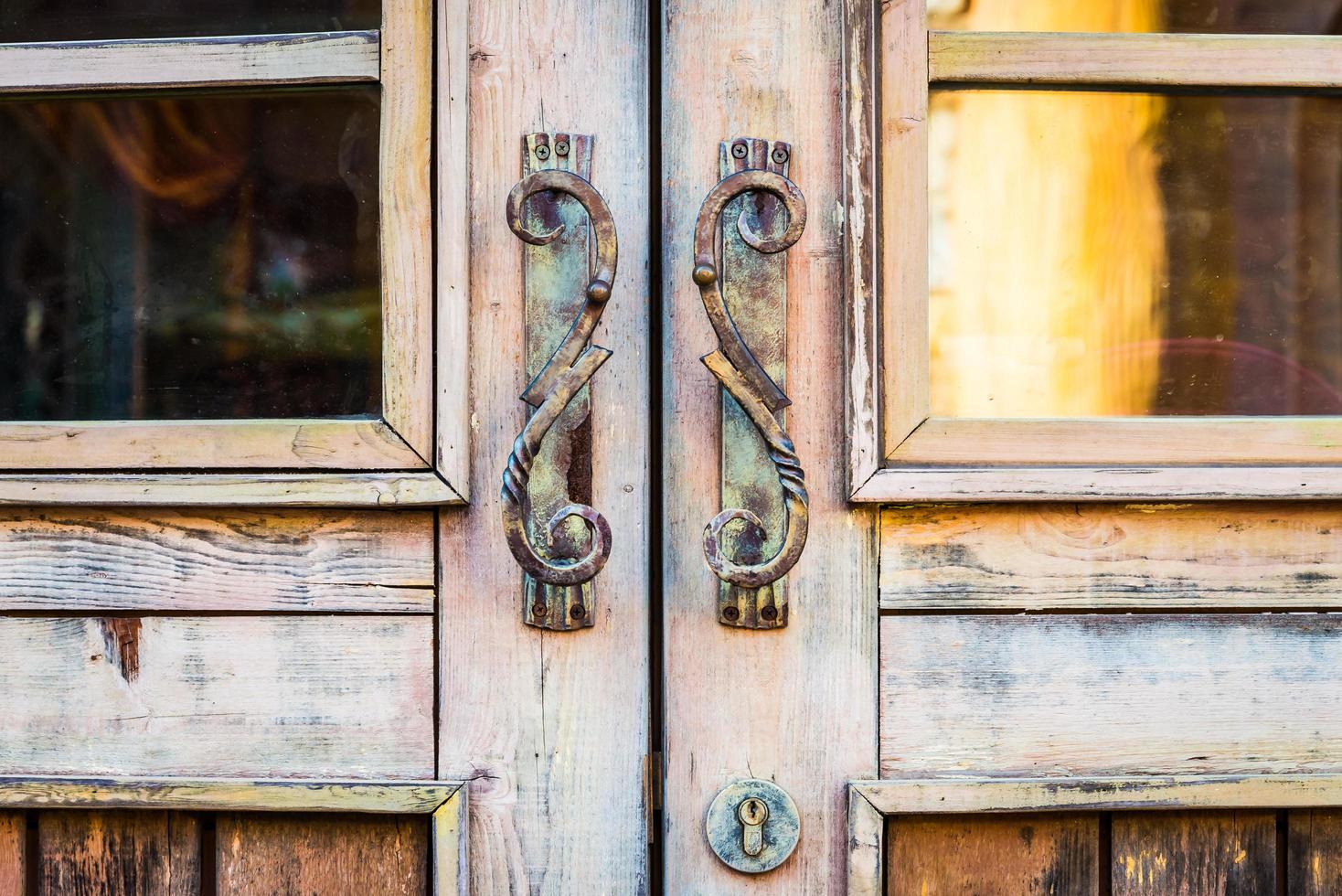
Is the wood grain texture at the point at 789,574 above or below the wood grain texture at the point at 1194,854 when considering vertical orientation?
above

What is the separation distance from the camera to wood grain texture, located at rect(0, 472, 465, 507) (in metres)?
0.63

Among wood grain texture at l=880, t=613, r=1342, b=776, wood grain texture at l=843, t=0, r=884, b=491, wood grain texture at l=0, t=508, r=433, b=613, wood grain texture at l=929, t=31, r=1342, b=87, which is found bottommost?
wood grain texture at l=880, t=613, r=1342, b=776

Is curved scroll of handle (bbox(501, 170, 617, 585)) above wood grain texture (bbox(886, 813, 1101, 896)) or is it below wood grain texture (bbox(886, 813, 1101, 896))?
above

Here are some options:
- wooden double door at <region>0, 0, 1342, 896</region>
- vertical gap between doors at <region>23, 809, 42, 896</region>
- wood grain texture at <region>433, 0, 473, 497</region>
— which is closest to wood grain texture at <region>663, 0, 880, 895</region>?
wooden double door at <region>0, 0, 1342, 896</region>

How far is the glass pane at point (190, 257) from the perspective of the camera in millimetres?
658

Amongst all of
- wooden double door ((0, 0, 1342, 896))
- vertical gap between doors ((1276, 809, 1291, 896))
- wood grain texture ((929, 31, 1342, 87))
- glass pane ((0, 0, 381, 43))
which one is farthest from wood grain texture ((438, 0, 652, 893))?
vertical gap between doors ((1276, 809, 1291, 896))

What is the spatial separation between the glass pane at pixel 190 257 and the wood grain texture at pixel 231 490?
0.05m

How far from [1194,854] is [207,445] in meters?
0.76

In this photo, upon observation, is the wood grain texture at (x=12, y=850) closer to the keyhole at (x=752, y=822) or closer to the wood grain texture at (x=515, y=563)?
the wood grain texture at (x=515, y=563)

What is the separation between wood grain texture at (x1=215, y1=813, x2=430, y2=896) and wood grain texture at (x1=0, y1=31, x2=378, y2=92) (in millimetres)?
531

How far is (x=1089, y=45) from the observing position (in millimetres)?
652

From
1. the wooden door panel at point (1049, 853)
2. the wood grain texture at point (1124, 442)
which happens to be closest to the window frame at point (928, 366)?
A: the wood grain texture at point (1124, 442)

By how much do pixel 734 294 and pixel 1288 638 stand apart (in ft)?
1.53

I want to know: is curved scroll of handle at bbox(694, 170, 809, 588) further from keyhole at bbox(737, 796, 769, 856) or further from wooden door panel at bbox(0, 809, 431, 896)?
wooden door panel at bbox(0, 809, 431, 896)
